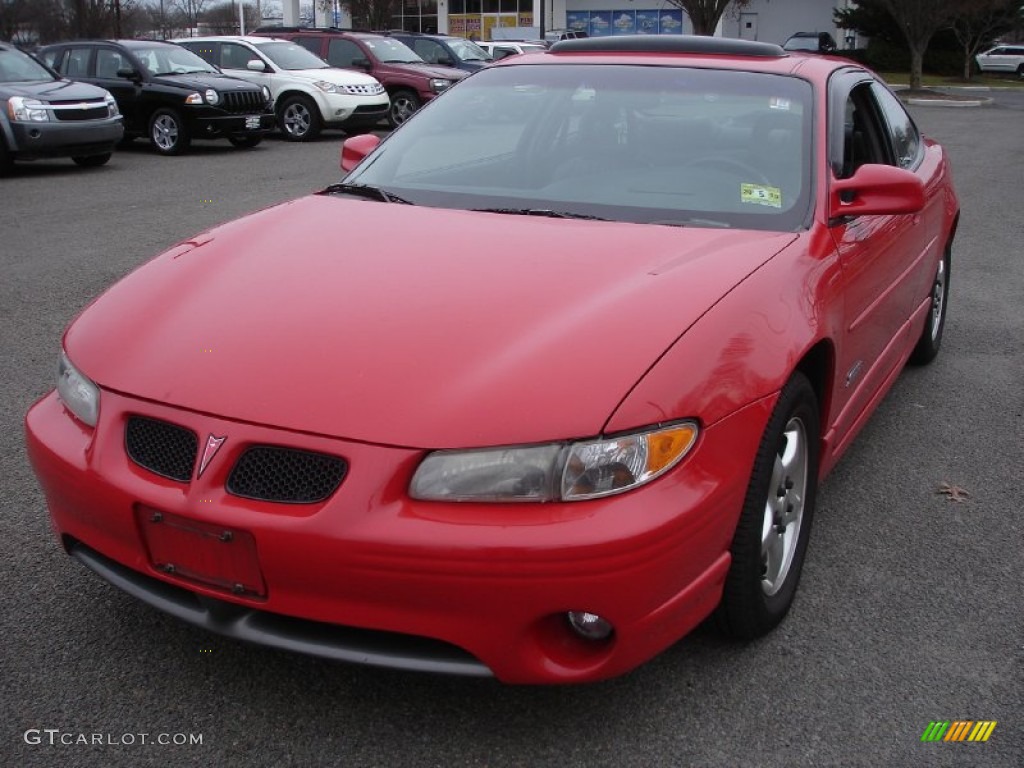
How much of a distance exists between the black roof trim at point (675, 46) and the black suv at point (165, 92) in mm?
11701

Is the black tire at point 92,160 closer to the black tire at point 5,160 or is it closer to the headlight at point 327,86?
the black tire at point 5,160

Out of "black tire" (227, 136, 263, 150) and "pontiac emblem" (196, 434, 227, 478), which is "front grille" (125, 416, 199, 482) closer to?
"pontiac emblem" (196, 434, 227, 478)

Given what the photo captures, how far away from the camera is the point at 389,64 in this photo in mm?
19125

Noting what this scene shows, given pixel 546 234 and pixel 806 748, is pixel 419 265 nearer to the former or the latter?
pixel 546 234

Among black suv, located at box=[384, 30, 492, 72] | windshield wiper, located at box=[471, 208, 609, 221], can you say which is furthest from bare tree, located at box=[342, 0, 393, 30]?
windshield wiper, located at box=[471, 208, 609, 221]

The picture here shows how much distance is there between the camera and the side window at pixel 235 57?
57.7 ft

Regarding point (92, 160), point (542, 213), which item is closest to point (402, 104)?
point (92, 160)

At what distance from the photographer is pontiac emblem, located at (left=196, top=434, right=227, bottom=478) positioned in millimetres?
2303

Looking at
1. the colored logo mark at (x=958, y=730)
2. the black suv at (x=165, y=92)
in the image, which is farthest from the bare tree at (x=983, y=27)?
the colored logo mark at (x=958, y=730)

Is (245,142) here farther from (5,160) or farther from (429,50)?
(429,50)

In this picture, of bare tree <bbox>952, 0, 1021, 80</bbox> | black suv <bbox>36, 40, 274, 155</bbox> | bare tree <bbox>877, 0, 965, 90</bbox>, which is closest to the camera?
black suv <bbox>36, 40, 274, 155</bbox>

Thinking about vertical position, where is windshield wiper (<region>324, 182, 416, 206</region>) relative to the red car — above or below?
above

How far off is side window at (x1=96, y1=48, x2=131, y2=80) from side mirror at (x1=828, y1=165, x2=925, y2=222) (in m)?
14.1

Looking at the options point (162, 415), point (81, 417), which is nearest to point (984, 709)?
point (162, 415)
